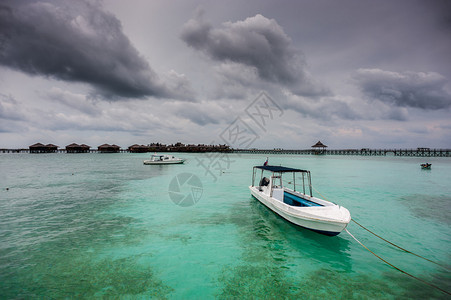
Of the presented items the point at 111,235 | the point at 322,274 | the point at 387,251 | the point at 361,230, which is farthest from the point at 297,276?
the point at 111,235

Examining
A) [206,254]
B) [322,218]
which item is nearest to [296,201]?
[322,218]

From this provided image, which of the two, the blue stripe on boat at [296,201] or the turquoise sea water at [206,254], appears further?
the blue stripe on boat at [296,201]

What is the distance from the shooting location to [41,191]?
21844mm

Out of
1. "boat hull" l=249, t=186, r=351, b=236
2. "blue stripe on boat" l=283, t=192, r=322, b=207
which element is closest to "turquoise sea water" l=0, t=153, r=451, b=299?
"boat hull" l=249, t=186, r=351, b=236

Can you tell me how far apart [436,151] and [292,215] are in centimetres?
16116

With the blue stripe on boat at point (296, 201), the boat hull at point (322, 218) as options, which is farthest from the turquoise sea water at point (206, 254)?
the blue stripe on boat at point (296, 201)

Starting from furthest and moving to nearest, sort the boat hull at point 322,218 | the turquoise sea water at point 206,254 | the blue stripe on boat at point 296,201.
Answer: the blue stripe on boat at point 296,201 → the boat hull at point 322,218 → the turquoise sea water at point 206,254

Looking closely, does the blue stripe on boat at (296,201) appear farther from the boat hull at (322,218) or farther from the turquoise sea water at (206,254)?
the boat hull at (322,218)

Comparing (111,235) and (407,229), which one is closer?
(111,235)

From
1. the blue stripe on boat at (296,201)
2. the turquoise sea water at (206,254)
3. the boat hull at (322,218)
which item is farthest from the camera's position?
the blue stripe on boat at (296,201)

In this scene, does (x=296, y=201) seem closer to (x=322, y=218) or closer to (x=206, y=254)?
(x=322, y=218)

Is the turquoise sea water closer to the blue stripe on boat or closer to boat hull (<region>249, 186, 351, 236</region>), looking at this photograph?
boat hull (<region>249, 186, 351, 236</region>)

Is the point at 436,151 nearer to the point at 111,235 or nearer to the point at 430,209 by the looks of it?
the point at 430,209

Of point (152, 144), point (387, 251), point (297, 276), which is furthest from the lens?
point (152, 144)
